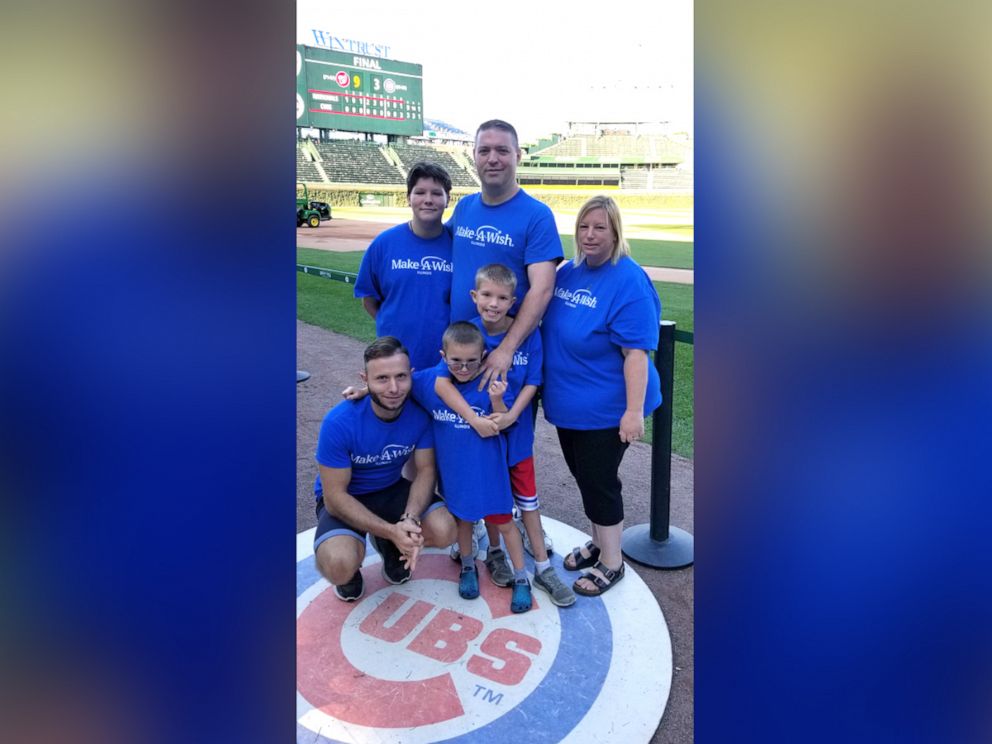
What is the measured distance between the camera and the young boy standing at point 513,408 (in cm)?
282

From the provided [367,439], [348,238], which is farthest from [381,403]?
[348,238]

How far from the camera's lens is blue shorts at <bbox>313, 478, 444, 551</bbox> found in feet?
9.93

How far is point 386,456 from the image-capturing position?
306cm

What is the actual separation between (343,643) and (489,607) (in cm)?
67

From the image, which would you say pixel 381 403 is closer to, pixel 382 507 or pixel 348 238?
pixel 382 507

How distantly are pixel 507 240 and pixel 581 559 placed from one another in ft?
5.51

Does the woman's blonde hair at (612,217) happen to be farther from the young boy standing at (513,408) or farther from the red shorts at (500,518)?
the red shorts at (500,518)

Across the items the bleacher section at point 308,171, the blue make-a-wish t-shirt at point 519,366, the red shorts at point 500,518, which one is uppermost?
the bleacher section at point 308,171

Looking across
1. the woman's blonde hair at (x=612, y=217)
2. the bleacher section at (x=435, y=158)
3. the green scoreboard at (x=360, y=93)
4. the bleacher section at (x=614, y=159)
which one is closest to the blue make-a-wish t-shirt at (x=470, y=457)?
the woman's blonde hair at (x=612, y=217)

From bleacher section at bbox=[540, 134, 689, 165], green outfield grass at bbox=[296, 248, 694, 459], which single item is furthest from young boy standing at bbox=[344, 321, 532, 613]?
bleacher section at bbox=[540, 134, 689, 165]

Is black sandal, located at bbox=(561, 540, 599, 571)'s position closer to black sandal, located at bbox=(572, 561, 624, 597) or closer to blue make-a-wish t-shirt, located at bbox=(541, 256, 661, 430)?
black sandal, located at bbox=(572, 561, 624, 597)

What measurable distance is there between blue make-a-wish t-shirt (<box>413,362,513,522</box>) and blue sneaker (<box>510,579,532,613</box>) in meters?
0.35
